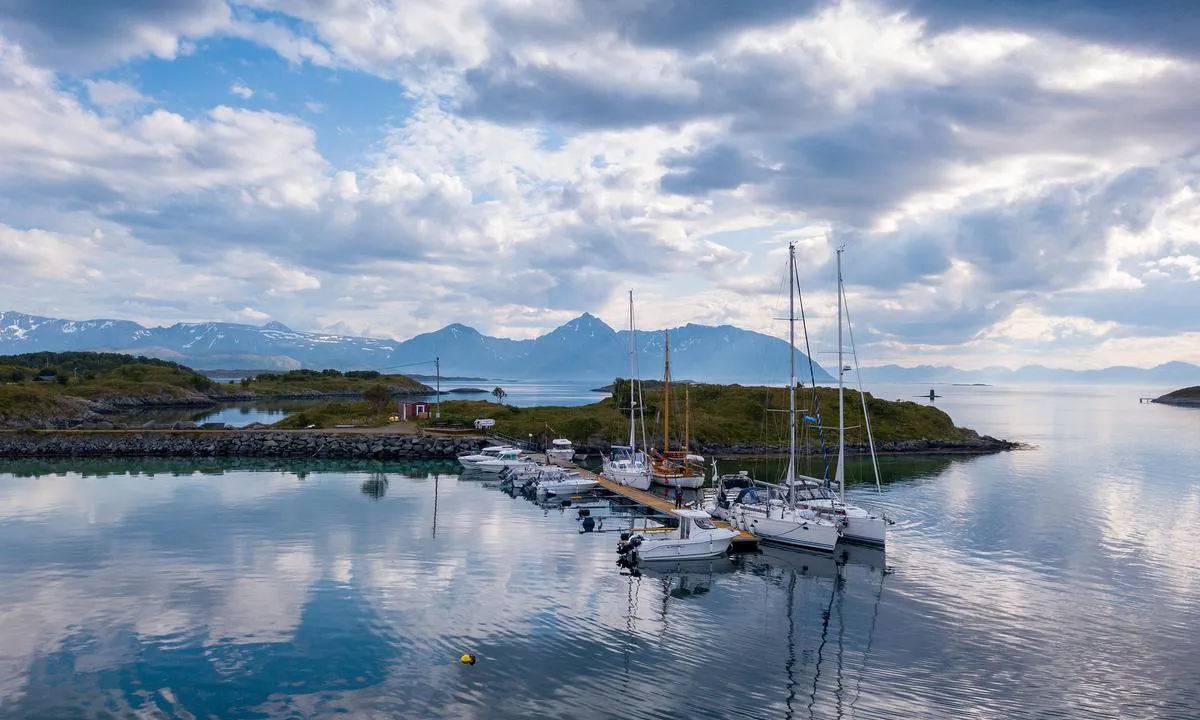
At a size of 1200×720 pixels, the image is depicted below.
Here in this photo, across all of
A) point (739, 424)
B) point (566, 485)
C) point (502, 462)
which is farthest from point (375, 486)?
point (739, 424)

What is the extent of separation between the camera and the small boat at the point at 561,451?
3615 inches

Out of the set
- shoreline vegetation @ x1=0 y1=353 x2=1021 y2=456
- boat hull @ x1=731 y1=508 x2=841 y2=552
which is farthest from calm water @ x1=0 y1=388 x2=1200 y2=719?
shoreline vegetation @ x1=0 y1=353 x2=1021 y2=456

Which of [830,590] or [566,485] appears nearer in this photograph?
[830,590]

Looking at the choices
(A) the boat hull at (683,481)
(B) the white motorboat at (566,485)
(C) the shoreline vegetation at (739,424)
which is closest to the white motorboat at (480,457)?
(C) the shoreline vegetation at (739,424)

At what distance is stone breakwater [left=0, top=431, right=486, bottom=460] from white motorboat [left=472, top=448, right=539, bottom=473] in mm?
12935

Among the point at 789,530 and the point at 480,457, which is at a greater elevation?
the point at 480,457

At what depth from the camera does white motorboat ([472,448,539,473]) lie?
3299 inches

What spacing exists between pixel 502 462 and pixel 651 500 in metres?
25.1

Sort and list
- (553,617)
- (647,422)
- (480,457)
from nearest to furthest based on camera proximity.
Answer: (553,617) → (480,457) → (647,422)

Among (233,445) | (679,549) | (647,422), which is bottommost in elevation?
(679,549)

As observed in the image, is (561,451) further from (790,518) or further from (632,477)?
(790,518)

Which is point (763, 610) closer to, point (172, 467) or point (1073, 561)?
point (1073, 561)

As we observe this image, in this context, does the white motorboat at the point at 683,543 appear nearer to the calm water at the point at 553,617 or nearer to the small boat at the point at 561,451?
the calm water at the point at 553,617

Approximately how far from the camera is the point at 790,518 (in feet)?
165
